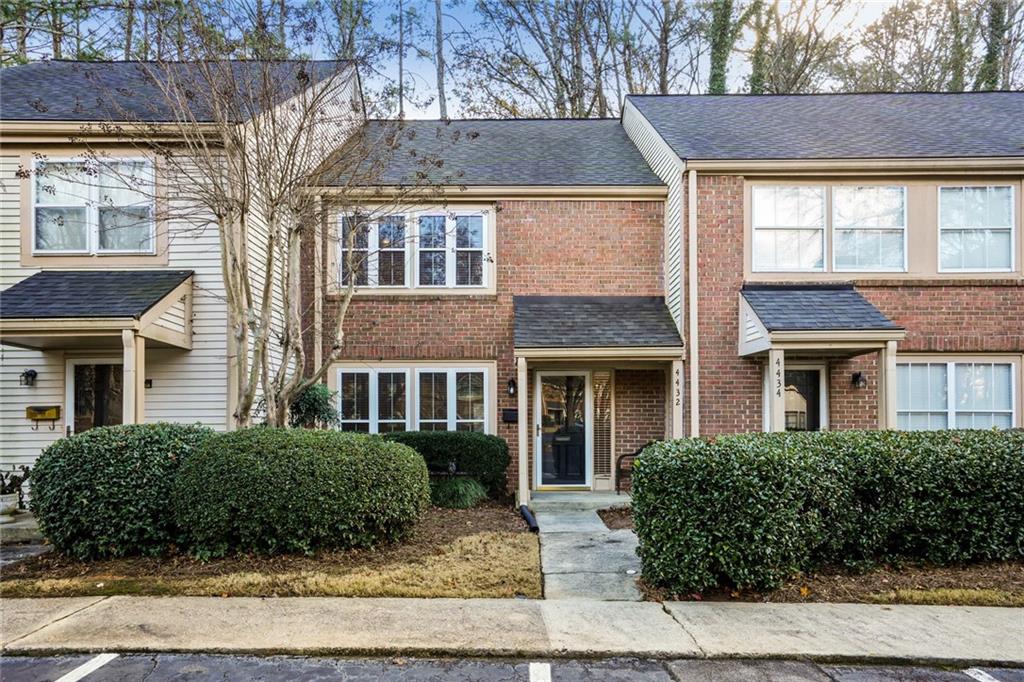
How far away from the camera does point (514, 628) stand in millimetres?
5004

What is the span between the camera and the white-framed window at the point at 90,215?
936 centimetres

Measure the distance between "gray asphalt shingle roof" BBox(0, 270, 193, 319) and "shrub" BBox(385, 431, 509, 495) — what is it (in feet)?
12.4

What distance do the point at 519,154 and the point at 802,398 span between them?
22.0ft

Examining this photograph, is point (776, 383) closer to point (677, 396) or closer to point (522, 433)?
point (677, 396)

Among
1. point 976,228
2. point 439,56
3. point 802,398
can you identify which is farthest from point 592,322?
point 439,56

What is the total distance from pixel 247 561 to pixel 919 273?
33.7 feet

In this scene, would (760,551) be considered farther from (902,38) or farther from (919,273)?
(902,38)

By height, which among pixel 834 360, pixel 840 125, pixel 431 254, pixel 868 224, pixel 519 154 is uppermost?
pixel 840 125

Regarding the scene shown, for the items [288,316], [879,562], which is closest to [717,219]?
[879,562]

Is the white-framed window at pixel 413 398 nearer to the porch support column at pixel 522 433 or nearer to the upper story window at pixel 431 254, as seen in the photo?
the porch support column at pixel 522 433

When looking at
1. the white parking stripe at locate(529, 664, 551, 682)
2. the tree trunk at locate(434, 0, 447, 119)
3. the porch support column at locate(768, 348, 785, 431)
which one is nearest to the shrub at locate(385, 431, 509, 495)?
the porch support column at locate(768, 348, 785, 431)

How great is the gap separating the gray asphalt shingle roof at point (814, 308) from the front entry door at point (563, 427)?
3112 mm

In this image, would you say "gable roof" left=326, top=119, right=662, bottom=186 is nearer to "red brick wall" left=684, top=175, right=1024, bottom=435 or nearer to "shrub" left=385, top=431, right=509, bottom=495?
"red brick wall" left=684, top=175, right=1024, bottom=435

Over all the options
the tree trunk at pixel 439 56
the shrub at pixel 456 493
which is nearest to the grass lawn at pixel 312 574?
the shrub at pixel 456 493
